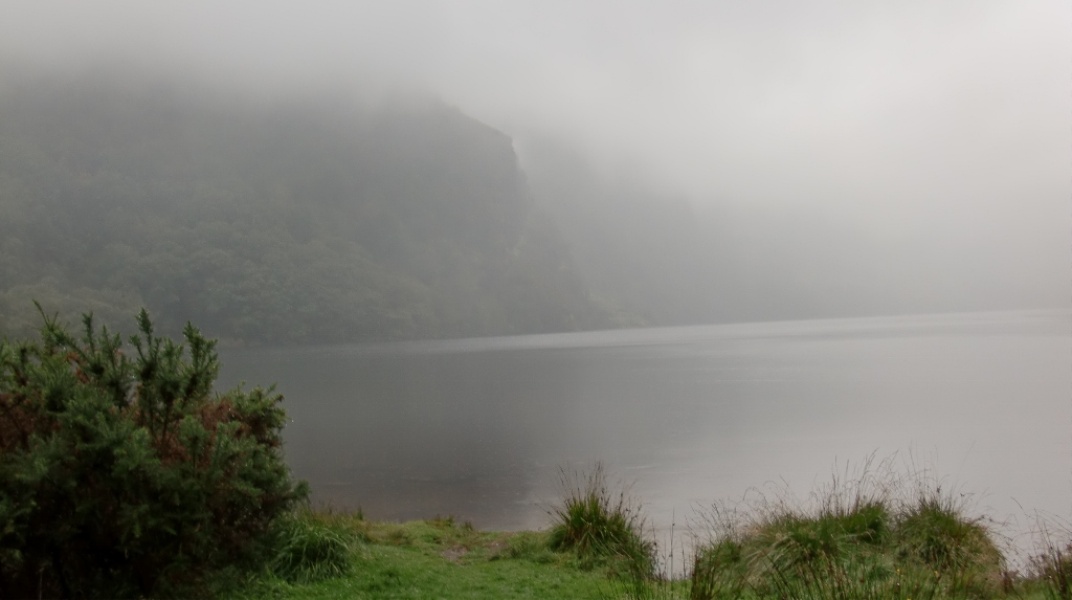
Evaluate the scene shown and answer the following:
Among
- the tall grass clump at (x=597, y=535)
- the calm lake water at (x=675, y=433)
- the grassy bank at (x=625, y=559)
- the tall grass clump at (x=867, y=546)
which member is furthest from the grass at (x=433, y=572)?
the calm lake water at (x=675, y=433)

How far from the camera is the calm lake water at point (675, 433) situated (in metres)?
21.9

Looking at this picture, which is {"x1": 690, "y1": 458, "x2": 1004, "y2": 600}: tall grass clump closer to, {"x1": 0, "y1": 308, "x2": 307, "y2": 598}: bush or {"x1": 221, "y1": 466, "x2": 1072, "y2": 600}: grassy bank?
{"x1": 221, "y1": 466, "x2": 1072, "y2": 600}: grassy bank

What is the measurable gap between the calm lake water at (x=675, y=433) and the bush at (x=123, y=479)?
12.5 metres

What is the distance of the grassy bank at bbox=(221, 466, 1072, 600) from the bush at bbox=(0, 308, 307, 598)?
65 cm

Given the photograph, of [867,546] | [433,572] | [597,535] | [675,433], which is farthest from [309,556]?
[675,433]

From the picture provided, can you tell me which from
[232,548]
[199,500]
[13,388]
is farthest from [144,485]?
[13,388]

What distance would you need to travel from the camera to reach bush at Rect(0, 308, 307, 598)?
485cm

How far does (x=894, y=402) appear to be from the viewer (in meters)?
44.4

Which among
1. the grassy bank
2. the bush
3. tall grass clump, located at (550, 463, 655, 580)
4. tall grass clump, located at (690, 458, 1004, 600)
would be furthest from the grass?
tall grass clump, located at (690, 458, 1004, 600)

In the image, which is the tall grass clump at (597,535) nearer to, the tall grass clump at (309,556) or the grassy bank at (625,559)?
the grassy bank at (625,559)

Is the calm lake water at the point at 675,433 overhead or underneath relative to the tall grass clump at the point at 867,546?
overhead

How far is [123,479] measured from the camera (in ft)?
16.1

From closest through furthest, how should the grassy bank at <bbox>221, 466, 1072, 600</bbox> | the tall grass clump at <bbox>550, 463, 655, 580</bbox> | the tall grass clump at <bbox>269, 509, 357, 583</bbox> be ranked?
the grassy bank at <bbox>221, 466, 1072, 600</bbox> → the tall grass clump at <bbox>269, 509, 357, 583</bbox> → the tall grass clump at <bbox>550, 463, 655, 580</bbox>

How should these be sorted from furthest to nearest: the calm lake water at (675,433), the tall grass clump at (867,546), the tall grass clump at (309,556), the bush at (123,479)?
the calm lake water at (675,433) < the tall grass clump at (309,556) < the tall grass clump at (867,546) < the bush at (123,479)
